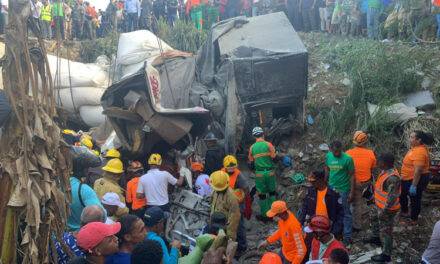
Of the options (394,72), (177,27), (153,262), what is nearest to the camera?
(153,262)

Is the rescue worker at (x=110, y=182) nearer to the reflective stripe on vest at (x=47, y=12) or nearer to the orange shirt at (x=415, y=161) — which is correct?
the orange shirt at (x=415, y=161)

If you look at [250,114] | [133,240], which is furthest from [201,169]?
[133,240]

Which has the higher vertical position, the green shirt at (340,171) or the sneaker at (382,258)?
the green shirt at (340,171)

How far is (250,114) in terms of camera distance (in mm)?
8047

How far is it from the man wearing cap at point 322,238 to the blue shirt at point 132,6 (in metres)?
12.1

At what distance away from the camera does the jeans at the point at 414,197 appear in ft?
18.2

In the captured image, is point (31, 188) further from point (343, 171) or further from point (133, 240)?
point (343, 171)

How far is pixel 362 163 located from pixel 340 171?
1.10 ft

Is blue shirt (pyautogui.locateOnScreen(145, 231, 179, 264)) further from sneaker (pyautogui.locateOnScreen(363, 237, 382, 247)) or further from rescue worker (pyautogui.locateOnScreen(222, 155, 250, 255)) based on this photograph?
sneaker (pyautogui.locateOnScreen(363, 237, 382, 247))

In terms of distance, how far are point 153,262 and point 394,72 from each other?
Answer: 252 inches

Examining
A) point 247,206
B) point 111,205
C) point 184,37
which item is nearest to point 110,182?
point 111,205

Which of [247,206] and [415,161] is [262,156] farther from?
[415,161]

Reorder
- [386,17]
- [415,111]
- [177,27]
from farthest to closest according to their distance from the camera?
[177,27]
[386,17]
[415,111]

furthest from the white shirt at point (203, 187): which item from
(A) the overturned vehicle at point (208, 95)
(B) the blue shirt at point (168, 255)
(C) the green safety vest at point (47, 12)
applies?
(C) the green safety vest at point (47, 12)
